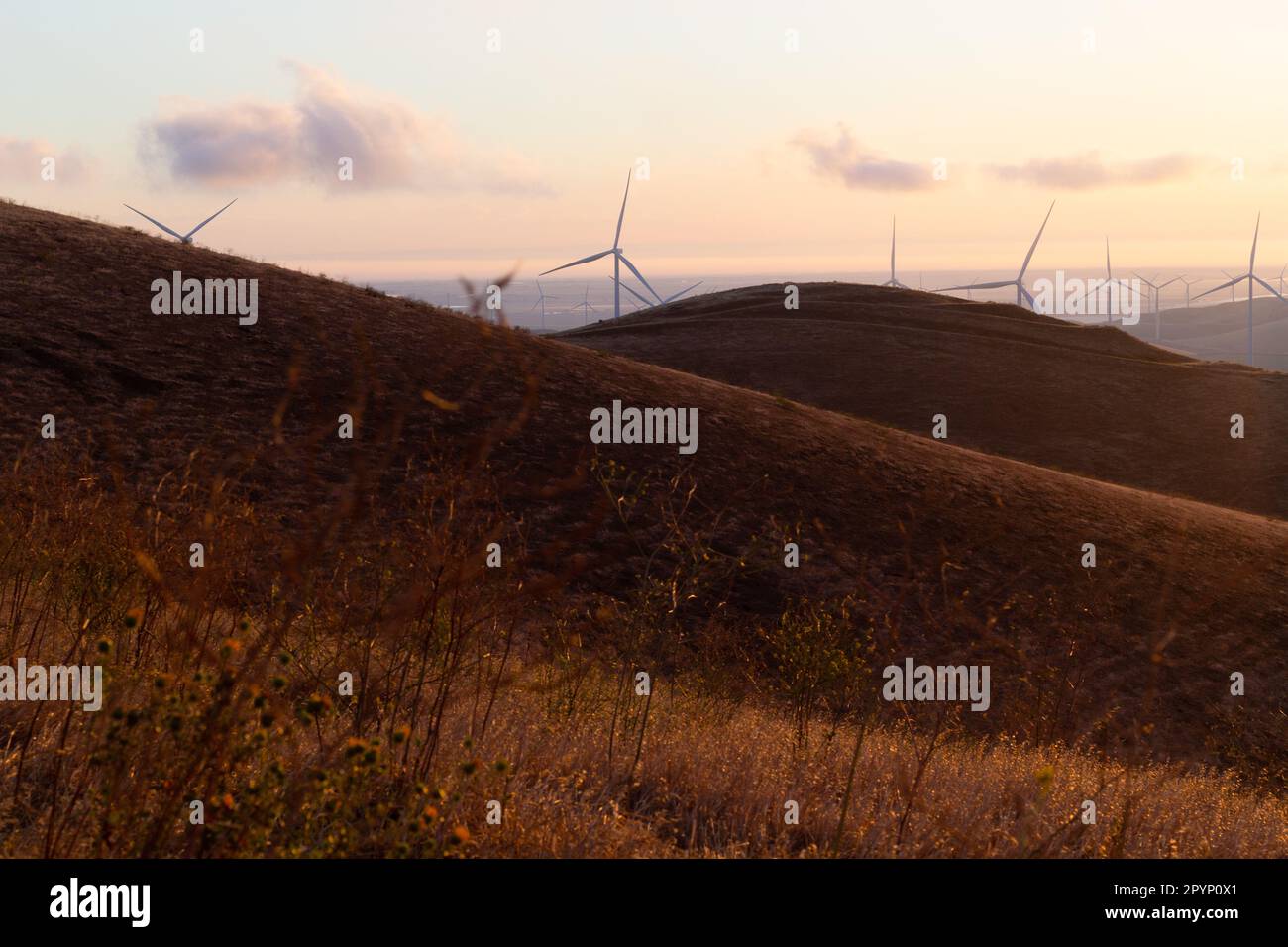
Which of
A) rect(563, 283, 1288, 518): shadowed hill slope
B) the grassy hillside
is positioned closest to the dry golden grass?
the grassy hillside

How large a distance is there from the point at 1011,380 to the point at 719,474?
135ft

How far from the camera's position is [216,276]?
32.8 meters

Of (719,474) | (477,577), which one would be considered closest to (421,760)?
(477,577)

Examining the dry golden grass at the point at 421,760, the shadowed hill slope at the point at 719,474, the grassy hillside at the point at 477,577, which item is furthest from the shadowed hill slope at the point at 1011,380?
the dry golden grass at the point at 421,760

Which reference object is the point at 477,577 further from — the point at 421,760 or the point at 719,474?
the point at 719,474

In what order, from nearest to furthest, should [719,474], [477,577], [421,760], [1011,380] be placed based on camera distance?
[421,760] < [477,577] < [719,474] < [1011,380]

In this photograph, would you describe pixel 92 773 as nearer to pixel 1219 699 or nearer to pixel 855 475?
pixel 1219 699

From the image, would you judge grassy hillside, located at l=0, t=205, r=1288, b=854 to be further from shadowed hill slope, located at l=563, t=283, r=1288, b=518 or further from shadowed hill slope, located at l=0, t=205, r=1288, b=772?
shadowed hill slope, located at l=563, t=283, r=1288, b=518

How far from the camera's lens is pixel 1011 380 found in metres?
60.9

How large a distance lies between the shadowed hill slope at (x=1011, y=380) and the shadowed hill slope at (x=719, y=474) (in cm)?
1331

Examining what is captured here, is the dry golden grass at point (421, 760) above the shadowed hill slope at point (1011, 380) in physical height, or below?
below

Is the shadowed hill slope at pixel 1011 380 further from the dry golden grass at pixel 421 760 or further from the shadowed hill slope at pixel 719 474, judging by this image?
A: the dry golden grass at pixel 421 760

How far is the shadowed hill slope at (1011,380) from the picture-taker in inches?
1881
